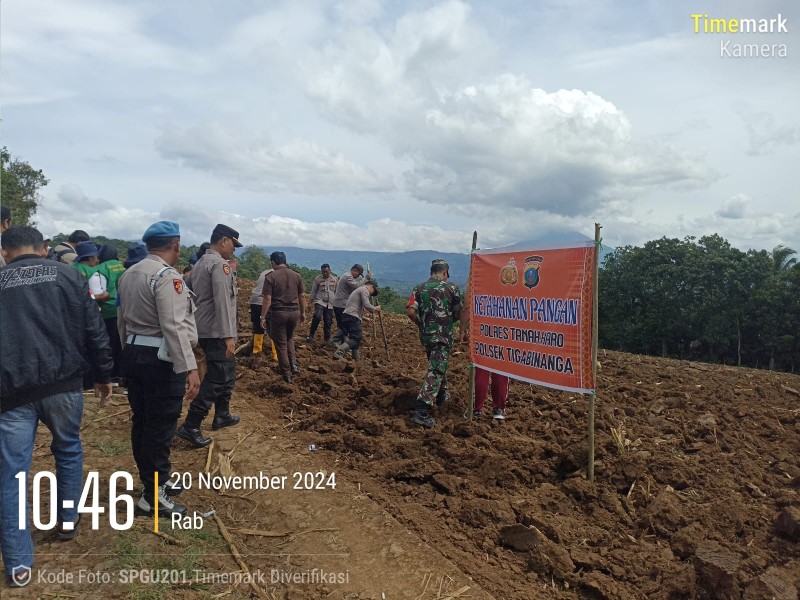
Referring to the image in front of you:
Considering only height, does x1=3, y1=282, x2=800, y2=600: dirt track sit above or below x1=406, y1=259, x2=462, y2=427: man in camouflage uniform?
below

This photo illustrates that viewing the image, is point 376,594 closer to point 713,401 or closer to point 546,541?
point 546,541

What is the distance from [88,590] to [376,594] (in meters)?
1.64

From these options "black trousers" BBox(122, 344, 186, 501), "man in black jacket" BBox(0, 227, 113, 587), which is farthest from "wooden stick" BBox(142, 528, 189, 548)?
"man in black jacket" BBox(0, 227, 113, 587)

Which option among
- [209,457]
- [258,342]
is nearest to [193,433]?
[209,457]

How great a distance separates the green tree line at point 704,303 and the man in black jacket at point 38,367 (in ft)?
118

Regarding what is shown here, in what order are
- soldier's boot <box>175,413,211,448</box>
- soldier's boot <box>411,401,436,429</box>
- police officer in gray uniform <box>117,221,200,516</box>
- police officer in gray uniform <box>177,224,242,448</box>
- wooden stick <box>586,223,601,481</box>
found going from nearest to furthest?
1. police officer in gray uniform <box>117,221,200,516</box>
2. wooden stick <box>586,223,601,481</box>
3. police officer in gray uniform <box>177,224,242,448</box>
4. soldier's boot <box>175,413,211,448</box>
5. soldier's boot <box>411,401,436,429</box>

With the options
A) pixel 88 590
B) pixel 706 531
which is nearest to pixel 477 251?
pixel 706 531

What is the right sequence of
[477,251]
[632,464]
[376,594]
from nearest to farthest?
[376,594] < [632,464] < [477,251]

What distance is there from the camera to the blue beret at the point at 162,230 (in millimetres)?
3732

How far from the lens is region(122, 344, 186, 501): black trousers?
365 cm

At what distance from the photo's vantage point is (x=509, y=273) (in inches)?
221

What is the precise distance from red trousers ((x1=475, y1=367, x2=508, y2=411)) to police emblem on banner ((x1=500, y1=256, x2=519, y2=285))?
114 cm

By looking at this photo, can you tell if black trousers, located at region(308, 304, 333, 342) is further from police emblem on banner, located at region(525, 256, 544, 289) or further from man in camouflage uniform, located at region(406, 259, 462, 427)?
police emblem on banner, located at region(525, 256, 544, 289)

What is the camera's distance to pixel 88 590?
3.06m
